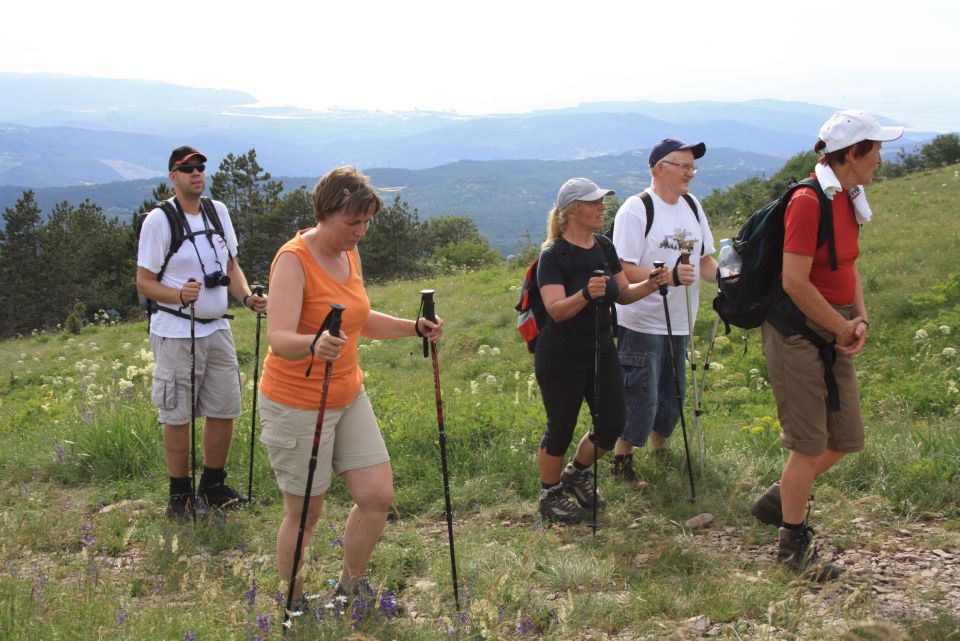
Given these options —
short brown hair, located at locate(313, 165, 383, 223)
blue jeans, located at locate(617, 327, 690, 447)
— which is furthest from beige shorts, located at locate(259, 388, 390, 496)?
blue jeans, located at locate(617, 327, 690, 447)

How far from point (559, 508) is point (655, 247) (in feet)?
6.80

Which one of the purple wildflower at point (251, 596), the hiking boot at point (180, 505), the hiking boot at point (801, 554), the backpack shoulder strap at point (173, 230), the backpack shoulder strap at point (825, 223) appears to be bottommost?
the hiking boot at point (180, 505)

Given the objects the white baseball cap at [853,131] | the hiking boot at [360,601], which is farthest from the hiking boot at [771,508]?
the hiking boot at [360,601]

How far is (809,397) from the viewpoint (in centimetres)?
414

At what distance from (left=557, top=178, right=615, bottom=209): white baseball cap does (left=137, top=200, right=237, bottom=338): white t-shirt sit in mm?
2649

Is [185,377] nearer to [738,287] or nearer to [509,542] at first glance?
[509,542]

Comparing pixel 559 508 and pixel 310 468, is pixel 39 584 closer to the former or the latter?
pixel 310 468

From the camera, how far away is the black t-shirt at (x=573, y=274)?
5035 mm

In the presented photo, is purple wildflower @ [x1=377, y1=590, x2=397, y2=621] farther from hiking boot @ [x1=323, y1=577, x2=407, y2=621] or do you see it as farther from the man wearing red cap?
the man wearing red cap

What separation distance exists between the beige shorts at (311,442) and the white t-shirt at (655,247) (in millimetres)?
A: 2490

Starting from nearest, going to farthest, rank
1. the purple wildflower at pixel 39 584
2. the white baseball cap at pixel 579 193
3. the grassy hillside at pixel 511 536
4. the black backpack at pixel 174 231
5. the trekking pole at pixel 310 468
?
the trekking pole at pixel 310 468, the grassy hillside at pixel 511 536, the purple wildflower at pixel 39 584, the white baseball cap at pixel 579 193, the black backpack at pixel 174 231

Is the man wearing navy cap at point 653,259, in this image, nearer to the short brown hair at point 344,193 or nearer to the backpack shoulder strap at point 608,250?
the backpack shoulder strap at point 608,250

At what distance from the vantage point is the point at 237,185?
2778 inches

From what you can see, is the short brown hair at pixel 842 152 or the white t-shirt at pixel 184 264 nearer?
the short brown hair at pixel 842 152
